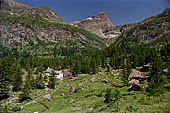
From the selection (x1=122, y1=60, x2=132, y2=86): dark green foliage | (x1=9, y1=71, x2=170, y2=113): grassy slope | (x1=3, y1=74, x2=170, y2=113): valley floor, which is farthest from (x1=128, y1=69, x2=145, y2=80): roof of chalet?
(x1=9, y1=71, x2=170, y2=113): grassy slope

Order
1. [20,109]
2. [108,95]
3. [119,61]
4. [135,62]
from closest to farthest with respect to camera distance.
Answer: [108,95] → [20,109] → [135,62] → [119,61]

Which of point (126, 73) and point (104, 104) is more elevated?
point (126, 73)

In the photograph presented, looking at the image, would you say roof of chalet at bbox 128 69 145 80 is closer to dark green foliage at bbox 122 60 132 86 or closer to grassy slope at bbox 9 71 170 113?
dark green foliage at bbox 122 60 132 86

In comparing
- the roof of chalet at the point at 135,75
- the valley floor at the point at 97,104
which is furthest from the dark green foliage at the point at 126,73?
the valley floor at the point at 97,104

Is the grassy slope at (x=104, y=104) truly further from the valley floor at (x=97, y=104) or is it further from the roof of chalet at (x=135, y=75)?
the roof of chalet at (x=135, y=75)

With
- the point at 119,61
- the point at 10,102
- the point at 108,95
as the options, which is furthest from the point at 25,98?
the point at 119,61

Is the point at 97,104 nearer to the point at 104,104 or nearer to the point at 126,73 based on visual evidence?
the point at 104,104

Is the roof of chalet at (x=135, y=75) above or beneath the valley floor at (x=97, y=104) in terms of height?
above

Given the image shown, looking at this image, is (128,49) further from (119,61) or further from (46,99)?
(46,99)

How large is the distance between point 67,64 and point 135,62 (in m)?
66.4

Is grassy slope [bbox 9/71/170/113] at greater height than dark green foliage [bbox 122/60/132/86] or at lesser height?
lesser

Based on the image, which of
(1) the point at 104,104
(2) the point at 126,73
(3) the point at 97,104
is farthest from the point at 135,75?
(1) the point at 104,104

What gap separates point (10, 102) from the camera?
4894cm

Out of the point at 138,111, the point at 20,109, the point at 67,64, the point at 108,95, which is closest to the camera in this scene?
the point at 138,111
